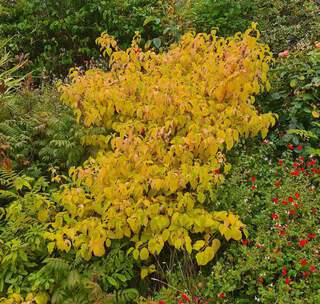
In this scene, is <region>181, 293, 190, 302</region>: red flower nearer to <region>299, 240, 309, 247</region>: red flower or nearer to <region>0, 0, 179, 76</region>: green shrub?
<region>299, 240, 309, 247</region>: red flower

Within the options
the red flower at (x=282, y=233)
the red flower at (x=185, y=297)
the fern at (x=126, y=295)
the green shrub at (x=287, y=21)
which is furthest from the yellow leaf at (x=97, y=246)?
the green shrub at (x=287, y=21)

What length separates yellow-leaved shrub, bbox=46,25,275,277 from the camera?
3305mm

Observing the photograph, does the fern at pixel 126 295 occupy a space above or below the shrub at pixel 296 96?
below

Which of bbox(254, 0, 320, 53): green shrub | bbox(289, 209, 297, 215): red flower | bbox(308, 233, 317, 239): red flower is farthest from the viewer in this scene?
bbox(254, 0, 320, 53): green shrub

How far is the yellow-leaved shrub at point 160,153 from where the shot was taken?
10.8 ft

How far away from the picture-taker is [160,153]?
356 cm

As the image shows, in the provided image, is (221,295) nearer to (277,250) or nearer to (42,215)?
(277,250)

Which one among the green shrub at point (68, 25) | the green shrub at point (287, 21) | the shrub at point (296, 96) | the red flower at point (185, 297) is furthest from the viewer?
the green shrub at point (68, 25)

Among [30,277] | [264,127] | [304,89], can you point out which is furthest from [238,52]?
[30,277]

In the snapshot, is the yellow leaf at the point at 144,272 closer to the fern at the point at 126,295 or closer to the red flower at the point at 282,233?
the fern at the point at 126,295

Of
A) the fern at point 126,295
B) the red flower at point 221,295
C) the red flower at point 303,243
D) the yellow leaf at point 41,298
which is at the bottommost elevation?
the fern at point 126,295

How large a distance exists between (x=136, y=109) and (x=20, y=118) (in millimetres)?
1277

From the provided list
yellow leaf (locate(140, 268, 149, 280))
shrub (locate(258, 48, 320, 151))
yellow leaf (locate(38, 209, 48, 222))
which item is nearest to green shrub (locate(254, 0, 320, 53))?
shrub (locate(258, 48, 320, 151))

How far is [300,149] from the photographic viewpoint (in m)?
4.34
